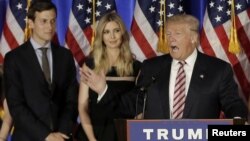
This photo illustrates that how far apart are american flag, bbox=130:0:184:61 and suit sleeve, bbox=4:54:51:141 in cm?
138

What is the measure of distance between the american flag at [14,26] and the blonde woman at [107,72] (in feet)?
Answer: 3.68

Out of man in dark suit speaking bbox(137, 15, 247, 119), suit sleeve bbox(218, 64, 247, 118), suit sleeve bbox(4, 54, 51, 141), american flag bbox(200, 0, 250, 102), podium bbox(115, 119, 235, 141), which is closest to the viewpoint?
podium bbox(115, 119, 235, 141)

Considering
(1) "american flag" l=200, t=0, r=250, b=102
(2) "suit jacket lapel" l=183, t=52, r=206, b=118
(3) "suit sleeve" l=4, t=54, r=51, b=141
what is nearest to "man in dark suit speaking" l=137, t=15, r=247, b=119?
(2) "suit jacket lapel" l=183, t=52, r=206, b=118

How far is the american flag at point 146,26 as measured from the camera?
477 centimetres

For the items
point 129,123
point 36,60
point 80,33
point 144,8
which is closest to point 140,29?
point 144,8

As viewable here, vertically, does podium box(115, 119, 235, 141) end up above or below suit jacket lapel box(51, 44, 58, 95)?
below

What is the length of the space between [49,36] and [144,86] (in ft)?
3.74

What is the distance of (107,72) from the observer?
377 cm

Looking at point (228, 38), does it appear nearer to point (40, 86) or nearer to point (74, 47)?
point (74, 47)

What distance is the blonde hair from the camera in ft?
12.3

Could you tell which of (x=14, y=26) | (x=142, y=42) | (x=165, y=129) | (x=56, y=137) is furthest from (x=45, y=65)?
(x=165, y=129)

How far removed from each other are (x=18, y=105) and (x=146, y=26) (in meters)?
1.59

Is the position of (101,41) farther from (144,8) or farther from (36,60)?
(144,8)

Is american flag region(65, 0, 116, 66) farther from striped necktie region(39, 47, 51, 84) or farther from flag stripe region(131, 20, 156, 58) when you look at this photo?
striped necktie region(39, 47, 51, 84)
